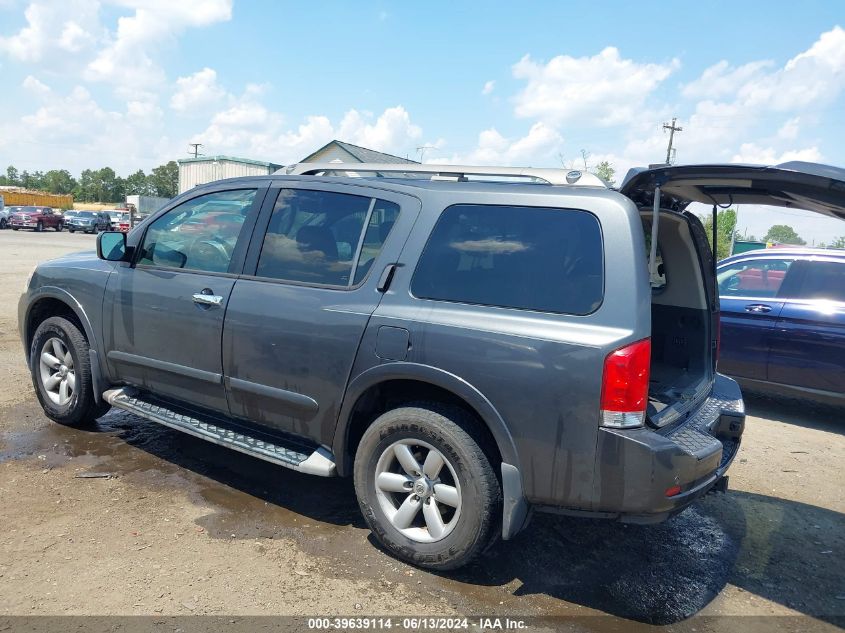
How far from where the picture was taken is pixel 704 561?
3.51 metres

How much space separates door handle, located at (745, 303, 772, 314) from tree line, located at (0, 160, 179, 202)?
108m

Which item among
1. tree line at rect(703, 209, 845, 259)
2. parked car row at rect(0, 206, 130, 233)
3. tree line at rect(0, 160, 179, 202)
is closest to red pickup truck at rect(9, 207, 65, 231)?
parked car row at rect(0, 206, 130, 233)

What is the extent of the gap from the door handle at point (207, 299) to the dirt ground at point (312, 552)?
45.6 inches

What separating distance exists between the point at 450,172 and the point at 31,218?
138ft

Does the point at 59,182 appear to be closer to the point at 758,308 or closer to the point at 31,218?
the point at 31,218

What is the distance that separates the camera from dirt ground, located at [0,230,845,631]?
2.94 m

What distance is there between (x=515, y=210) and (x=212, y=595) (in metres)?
2.25

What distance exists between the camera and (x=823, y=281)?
20.0 feet

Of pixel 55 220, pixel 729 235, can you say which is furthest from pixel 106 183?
pixel 729 235

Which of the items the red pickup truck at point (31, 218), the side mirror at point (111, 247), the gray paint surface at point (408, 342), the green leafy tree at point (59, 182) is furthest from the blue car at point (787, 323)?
the green leafy tree at point (59, 182)

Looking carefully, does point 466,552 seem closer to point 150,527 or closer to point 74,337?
point 150,527

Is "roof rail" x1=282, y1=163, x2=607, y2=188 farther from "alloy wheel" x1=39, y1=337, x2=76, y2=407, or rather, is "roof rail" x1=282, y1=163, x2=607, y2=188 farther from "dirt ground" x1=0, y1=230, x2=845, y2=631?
"alloy wheel" x1=39, y1=337, x2=76, y2=407

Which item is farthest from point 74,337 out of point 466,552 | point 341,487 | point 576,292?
point 576,292

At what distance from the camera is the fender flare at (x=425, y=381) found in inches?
114
